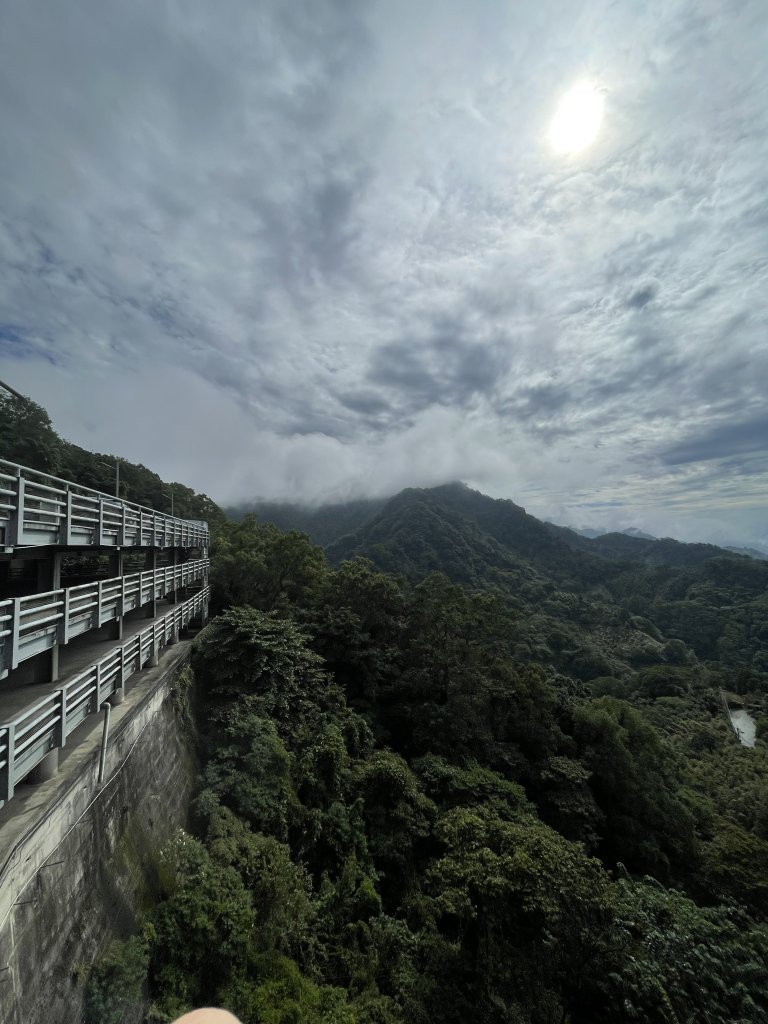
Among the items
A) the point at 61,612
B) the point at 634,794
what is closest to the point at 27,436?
the point at 61,612

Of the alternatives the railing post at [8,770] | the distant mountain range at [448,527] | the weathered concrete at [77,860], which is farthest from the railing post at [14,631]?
the distant mountain range at [448,527]

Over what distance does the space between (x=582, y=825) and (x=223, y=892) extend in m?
15.1

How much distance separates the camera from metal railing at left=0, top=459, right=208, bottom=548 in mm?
5523

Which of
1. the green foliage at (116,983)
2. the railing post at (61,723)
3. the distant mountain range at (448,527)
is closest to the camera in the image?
the green foliage at (116,983)

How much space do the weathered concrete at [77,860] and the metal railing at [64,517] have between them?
3.24 m

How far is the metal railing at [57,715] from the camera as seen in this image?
4387 mm

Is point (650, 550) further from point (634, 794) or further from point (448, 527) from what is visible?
point (634, 794)

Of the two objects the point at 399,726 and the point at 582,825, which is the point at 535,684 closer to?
the point at 582,825

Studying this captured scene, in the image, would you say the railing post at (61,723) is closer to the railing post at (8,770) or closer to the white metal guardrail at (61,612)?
the white metal guardrail at (61,612)

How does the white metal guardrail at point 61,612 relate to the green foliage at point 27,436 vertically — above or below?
below

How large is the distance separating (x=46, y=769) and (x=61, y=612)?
2.06m

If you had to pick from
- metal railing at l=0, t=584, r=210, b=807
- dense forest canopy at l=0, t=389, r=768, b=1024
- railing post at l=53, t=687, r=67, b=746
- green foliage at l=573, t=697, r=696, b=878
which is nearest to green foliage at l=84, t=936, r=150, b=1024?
dense forest canopy at l=0, t=389, r=768, b=1024

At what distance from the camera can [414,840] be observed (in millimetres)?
12156

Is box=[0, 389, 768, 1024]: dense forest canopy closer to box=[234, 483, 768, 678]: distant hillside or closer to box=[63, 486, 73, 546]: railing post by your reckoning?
box=[63, 486, 73, 546]: railing post
